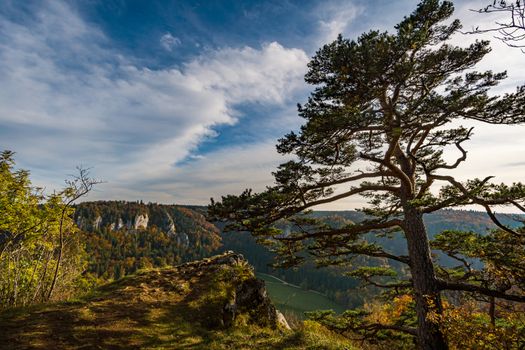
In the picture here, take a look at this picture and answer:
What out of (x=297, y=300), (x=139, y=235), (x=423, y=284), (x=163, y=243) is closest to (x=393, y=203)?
(x=423, y=284)

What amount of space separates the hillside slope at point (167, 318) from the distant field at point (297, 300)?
70.3 meters

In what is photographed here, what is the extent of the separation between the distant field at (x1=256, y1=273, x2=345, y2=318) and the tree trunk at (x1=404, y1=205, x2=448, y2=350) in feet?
245

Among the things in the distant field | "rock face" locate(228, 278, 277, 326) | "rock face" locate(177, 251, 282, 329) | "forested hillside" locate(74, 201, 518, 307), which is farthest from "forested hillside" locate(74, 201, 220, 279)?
"rock face" locate(228, 278, 277, 326)

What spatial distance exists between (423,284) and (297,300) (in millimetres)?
100610

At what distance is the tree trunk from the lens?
734 cm

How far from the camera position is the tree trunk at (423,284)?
7.34 metres

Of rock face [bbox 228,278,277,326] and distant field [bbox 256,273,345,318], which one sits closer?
rock face [bbox 228,278,277,326]

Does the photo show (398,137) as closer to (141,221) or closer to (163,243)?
(163,243)

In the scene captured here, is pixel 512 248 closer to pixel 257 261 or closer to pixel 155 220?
pixel 257 261

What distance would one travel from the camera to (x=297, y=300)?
9900cm

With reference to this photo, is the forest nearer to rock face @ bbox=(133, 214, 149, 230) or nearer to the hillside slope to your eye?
the hillside slope

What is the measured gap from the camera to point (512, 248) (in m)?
6.36

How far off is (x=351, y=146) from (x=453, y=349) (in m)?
6.77

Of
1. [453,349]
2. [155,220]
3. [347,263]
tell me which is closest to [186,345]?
[347,263]
